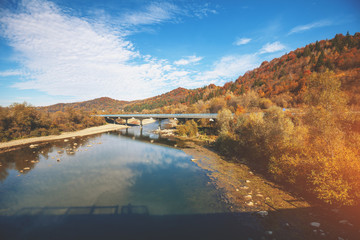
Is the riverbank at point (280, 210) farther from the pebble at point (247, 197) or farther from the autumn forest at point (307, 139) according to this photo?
the autumn forest at point (307, 139)

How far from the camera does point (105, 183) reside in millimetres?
16766

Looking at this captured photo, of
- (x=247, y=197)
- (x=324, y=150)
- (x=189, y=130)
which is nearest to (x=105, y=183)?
(x=247, y=197)

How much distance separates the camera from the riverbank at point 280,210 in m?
9.61

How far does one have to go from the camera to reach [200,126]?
48.9 m

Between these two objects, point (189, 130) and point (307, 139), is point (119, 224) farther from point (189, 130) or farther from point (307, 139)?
point (189, 130)

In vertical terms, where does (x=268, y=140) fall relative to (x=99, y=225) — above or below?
above

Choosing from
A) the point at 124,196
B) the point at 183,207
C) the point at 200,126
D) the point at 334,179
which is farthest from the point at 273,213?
the point at 200,126

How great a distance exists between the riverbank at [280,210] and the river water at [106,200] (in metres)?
1.74

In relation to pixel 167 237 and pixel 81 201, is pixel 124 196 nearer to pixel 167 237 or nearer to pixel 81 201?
pixel 81 201

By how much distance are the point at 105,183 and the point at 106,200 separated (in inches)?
140

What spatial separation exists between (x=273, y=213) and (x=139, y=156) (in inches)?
866

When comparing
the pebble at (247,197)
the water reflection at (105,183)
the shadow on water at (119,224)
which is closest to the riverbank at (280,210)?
the pebble at (247,197)

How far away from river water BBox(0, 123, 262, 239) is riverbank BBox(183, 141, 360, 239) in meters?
1.74

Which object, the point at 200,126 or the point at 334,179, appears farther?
the point at 200,126
